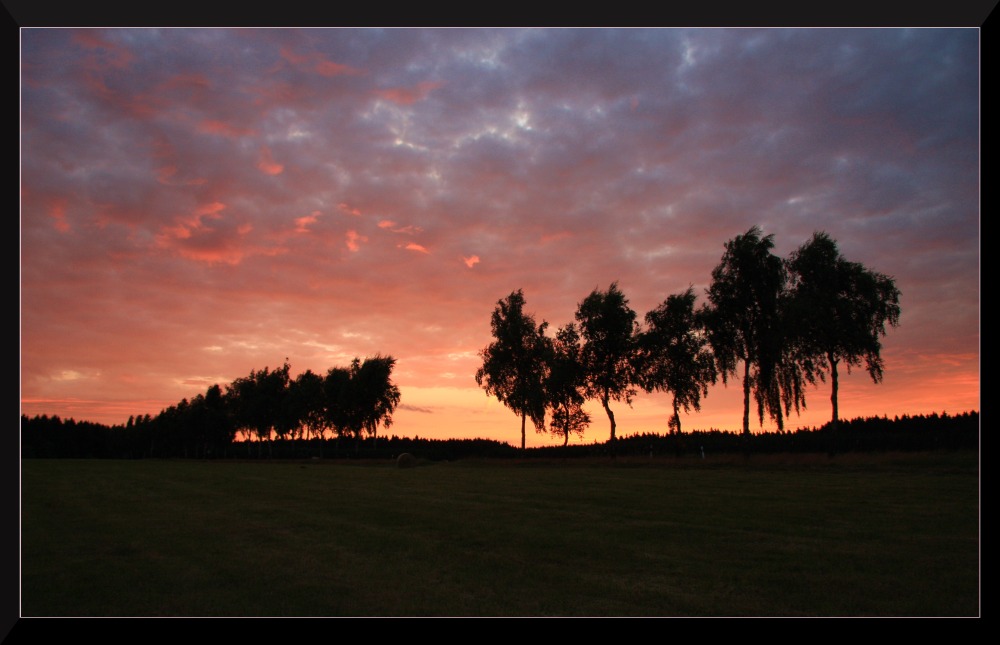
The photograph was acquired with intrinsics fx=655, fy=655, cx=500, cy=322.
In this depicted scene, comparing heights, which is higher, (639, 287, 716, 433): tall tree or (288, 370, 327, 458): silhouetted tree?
(639, 287, 716, 433): tall tree

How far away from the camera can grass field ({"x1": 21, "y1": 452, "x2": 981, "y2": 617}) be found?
7.02m

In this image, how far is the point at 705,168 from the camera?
18.5 m

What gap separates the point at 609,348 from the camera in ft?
173

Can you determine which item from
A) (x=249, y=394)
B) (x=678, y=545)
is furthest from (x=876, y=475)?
(x=249, y=394)

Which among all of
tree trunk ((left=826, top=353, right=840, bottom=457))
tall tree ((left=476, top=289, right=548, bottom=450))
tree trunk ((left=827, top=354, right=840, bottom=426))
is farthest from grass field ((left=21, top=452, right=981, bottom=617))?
tall tree ((left=476, top=289, right=548, bottom=450))

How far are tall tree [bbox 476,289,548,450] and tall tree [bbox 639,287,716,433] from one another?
11.5 meters

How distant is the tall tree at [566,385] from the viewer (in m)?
53.4

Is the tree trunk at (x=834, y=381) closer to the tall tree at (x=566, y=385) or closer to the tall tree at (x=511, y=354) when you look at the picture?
the tall tree at (x=566, y=385)

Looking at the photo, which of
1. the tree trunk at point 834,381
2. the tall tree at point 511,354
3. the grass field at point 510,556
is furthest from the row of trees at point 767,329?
the grass field at point 510,556

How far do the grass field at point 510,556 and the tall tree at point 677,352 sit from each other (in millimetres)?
30455

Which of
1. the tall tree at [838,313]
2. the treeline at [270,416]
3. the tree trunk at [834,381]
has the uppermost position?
the tall tree at [838,313]

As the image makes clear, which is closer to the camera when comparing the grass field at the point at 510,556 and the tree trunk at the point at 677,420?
the grass field at the point at 510,556

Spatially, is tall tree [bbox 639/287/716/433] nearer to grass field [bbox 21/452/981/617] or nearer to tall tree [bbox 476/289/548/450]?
tall tree [bbox 476/289/548/450]

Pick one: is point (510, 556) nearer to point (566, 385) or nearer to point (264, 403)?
point (566, 385)
